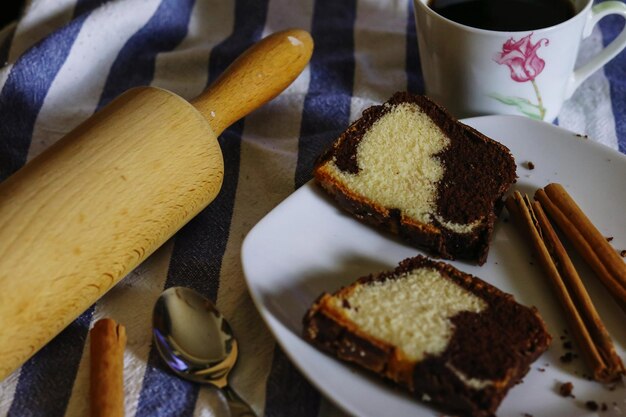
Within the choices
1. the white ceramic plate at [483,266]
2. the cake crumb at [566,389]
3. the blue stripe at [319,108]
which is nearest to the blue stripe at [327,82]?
the blue stripe at [319,108]

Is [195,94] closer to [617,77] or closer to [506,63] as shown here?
[506,63]

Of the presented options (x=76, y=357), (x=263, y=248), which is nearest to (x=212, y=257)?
(x=263, y=248)

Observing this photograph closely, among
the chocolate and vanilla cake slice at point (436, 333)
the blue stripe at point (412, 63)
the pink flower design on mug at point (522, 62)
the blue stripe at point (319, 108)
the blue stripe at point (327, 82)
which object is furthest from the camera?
the blue stripe at point (412, 63)

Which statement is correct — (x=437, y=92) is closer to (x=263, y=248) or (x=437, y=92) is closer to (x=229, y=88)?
(x=229, y=88)

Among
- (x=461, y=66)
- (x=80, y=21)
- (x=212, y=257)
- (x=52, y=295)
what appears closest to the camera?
(x=52, y=295)

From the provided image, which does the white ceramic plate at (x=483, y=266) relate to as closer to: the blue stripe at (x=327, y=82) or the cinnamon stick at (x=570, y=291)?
the cinnamon stick at (x=570, y=291)

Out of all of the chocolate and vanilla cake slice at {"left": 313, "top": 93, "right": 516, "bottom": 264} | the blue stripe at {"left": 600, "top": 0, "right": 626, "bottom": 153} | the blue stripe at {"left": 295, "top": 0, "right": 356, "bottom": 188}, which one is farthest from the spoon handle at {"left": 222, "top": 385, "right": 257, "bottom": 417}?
the blue stripe at {"left": 600, "top": 0, "right": 626, "bottom": 153}
